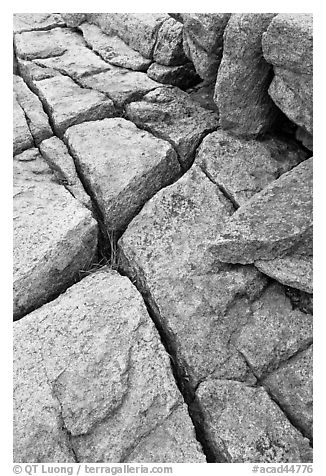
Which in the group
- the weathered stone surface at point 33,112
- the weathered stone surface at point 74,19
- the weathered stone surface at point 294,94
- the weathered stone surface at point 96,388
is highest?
the weathered stone surface at point 294,94

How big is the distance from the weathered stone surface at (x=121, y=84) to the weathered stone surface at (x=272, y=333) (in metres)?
2.51

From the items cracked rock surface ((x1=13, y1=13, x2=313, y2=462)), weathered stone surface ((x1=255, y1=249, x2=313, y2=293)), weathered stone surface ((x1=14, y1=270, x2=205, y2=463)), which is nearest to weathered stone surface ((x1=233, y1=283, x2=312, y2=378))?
cracked rock surface ((x1=13, y1=13, x2=313, y2=462))

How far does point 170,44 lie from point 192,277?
264 cm

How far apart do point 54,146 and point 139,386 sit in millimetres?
2455

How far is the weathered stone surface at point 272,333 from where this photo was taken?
A: 3.67m

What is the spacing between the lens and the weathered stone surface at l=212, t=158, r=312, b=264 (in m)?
3.71

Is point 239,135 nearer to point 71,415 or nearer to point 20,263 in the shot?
point 20,263

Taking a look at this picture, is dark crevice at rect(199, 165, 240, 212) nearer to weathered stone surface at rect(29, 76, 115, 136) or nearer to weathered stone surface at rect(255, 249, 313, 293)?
weathered stone surface at rect(255, 249, 313, 293)

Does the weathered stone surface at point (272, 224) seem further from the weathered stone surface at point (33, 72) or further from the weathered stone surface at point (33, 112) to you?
the weathered stone surface at point (33, 72)

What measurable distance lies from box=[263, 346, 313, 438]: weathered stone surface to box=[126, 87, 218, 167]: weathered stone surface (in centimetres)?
205

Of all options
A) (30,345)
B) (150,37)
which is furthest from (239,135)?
(30,345)

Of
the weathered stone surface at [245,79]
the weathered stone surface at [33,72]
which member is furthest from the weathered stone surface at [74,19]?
the weathered stone surface at [245,79]

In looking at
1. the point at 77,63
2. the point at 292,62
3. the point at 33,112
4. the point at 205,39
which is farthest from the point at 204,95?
the point at 33,112

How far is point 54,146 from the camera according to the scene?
4.75m
